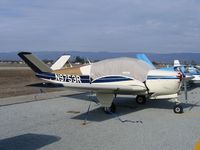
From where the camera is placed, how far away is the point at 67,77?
45.0 ft

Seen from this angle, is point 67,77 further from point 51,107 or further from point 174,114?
point 174,114

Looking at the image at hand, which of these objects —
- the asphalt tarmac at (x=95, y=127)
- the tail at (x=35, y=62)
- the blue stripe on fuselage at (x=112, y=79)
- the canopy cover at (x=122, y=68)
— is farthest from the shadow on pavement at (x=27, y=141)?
the tail at (x=35, y=62)

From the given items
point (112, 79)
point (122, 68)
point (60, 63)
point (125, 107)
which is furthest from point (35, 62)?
point (125, 107)

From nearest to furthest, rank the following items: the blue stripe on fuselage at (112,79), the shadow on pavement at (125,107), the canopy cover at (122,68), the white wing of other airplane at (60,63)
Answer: the shadow on pavement at (125,107), the canopy cover at (122,68), the blue stripe on fuselage at (112,79), the white wing of other airplane at (60,63)

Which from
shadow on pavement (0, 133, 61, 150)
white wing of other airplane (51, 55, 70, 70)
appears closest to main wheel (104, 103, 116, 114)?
shadow on pavement (0, 133, 61, 150)

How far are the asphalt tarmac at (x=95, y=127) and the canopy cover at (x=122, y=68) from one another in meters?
1.33

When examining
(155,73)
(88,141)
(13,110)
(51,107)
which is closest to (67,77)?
(51,107)

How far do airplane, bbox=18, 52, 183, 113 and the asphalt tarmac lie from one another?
61 cm

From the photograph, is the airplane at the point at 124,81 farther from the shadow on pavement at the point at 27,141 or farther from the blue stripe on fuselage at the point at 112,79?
the shadow on pavement at the point at 27,141

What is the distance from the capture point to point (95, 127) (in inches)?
359

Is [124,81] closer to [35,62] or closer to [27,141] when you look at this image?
[35,62]

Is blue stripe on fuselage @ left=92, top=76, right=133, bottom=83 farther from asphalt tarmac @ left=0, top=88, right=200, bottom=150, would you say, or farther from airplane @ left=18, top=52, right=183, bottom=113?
asphalt tarmac @ left=0, top=88, right=200, bottom=150

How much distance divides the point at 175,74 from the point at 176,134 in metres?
4.01

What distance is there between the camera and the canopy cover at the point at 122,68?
12219mm
